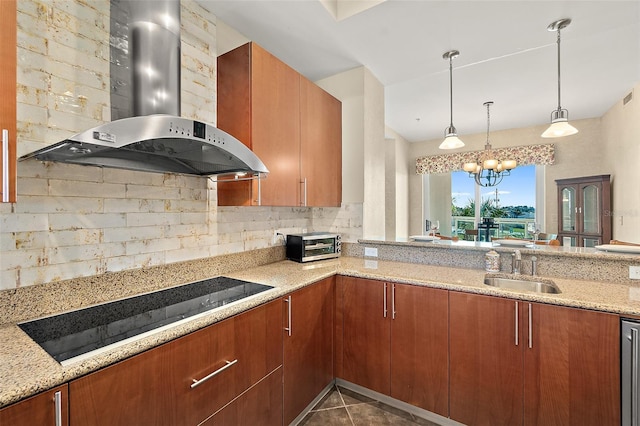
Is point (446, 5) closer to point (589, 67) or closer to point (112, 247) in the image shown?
point (589, 67)

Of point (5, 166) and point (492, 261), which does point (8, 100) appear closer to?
point (5, 166)

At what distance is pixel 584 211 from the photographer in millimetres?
4246

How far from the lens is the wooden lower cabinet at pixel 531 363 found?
4.44 feet

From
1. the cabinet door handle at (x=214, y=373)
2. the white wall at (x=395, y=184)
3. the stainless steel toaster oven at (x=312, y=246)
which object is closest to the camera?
the cabinet door handle at (x=214, y=373)

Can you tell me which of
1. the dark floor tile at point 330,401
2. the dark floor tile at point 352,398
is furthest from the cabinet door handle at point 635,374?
the dark floor tile at point 330,401

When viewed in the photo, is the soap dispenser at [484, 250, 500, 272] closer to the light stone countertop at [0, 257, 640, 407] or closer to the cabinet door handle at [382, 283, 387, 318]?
the light stone countertop at [0, 257, 640, 407]

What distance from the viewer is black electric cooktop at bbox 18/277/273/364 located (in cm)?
98

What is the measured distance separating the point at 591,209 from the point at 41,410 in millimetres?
5736

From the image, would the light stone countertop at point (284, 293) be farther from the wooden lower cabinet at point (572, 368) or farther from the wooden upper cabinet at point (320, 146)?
the wooden upper cabinet at point (320, 146)

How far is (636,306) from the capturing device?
133 cm

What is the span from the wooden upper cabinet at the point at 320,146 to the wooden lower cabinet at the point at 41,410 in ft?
5.32

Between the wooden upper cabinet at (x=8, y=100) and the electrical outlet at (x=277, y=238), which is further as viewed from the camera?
the electrical outlet at (x=277, y=238)

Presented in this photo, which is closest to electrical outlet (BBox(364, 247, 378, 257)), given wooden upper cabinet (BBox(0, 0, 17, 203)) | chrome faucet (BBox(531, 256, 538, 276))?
chrome faucet (BBox(531, 256, 538, 276))

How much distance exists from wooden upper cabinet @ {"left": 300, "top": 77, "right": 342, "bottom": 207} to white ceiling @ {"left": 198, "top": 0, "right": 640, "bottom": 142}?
1.31ft
